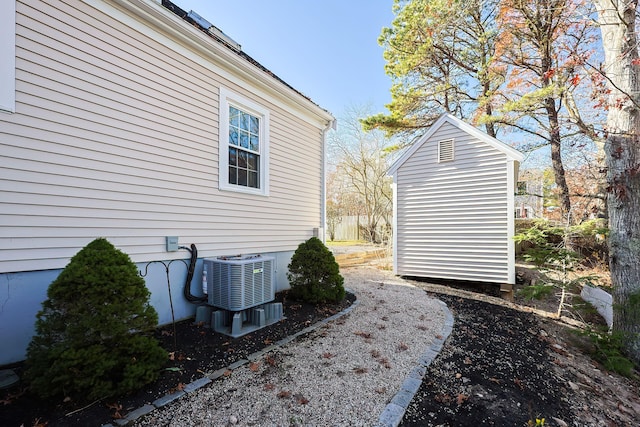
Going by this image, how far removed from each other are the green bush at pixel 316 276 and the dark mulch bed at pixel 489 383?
204 cm

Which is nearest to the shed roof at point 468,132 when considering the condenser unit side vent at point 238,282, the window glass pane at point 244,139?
the window glass pane at point 244,139

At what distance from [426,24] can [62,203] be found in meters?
12.2

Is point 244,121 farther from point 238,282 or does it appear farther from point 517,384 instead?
point 517,384

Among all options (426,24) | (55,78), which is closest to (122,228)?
(55,78)

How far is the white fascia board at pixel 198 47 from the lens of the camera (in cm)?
348

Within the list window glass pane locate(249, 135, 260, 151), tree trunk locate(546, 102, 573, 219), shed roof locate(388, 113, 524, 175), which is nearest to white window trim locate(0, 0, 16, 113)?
window glass pane locate(249, 135, 260, 151)

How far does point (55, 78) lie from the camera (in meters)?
2.93

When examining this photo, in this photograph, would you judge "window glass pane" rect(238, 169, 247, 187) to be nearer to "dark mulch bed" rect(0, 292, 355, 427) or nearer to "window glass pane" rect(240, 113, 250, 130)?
"window glass pane" rect(240, 113, 250, 130)

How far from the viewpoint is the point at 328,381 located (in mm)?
2686

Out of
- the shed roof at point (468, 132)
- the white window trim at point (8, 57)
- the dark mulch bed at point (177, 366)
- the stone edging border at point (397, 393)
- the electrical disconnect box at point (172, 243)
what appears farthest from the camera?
the shed roof at point (468, 132)

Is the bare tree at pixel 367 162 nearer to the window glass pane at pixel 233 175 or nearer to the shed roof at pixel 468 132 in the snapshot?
the shed roof at pixel 468 132

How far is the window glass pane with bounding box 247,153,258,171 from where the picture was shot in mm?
5331

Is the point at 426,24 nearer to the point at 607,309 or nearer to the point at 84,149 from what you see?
the point at 607,309

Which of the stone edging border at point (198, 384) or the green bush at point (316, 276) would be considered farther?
the green bush at point (316, 276)
